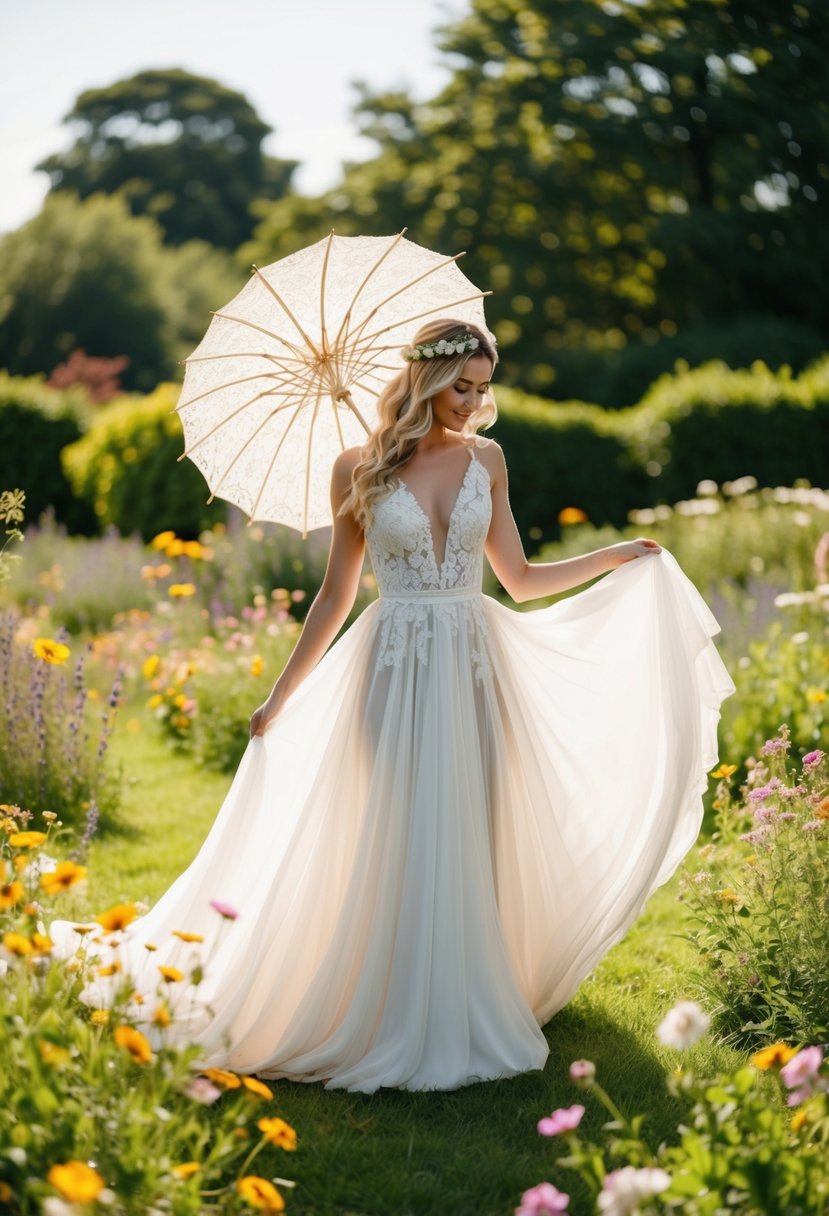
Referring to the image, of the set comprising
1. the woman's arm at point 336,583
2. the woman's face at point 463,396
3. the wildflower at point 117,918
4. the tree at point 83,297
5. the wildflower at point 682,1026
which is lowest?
the wildflower at point 682,1026

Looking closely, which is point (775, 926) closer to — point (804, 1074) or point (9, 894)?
point (804, 1074)

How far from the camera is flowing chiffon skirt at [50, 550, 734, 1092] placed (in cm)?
332

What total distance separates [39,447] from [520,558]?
1230 cm

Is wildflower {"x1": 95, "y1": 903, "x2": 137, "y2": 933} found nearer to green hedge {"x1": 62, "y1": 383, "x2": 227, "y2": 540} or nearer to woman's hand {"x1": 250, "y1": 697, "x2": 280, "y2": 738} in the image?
woman's hand {"x1": 250, "y1": 697, "x2": 280, "y2": 738}

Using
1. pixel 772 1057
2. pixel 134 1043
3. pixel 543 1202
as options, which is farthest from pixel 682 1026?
pixel 134 1043

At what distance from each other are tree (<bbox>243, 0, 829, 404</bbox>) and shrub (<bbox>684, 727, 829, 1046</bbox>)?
19.2 meters

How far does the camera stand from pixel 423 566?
3.48m

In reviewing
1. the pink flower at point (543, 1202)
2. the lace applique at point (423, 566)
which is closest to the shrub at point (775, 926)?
the lace applique at point (423, 566)

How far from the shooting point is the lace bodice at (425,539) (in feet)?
11.2

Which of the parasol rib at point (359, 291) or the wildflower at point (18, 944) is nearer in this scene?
the wildflower at point (18, 944)

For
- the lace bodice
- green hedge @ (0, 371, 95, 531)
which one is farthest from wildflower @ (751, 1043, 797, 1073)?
green hedge @ (0, 371, 95, 531)

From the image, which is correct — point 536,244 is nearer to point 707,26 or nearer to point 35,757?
point 707,26

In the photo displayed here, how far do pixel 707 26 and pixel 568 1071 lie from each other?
76.3 ft

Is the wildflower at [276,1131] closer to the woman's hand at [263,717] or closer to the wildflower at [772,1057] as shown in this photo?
the wildflower at [772,1057]
